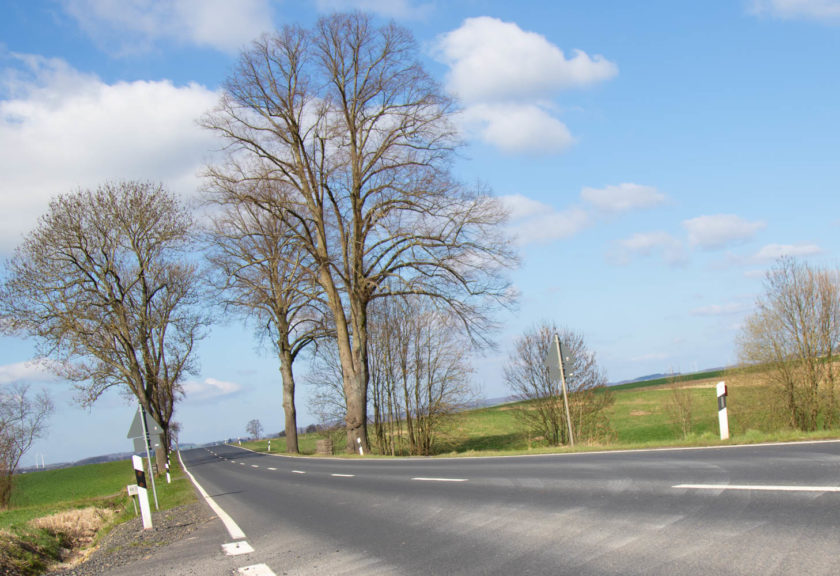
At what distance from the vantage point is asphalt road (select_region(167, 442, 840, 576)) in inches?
174

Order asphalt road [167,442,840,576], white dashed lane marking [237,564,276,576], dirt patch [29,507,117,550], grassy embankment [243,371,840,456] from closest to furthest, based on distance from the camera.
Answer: asphalt road [167,442,840,576] → white dashed lane marking [237,564,276,576] → grassy embankment [243,371,840,456] → dirt patch [29,507,117,550]

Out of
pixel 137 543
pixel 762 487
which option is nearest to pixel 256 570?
pixel 137 543

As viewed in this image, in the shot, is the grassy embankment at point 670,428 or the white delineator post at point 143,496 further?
the grassy embankment at point 670,428

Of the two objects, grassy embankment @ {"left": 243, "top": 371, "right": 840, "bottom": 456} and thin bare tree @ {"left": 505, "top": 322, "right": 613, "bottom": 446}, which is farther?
thin bare tree @ {"left": 505, "top": 322, "right": 613, "bottom": 446}

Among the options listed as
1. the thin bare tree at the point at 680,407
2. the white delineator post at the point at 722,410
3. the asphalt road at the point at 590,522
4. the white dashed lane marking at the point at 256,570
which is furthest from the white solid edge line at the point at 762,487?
the thin bare tree at the point at 680,407

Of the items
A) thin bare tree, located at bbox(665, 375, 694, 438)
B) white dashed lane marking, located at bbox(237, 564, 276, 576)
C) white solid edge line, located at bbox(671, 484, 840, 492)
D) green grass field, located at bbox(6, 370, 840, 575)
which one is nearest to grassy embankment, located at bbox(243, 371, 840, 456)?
green grass field, located at bbox(6, 370, 840, 575)

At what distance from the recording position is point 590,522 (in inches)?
235

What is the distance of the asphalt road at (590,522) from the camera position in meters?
4.42

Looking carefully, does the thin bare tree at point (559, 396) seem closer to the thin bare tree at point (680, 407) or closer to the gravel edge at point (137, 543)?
the thin bare tree at point (680, 407)

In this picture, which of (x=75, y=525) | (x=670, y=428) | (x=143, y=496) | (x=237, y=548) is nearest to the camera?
(x=237, y=548)

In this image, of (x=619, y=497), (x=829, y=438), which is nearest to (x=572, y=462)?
(x=829, y=438)

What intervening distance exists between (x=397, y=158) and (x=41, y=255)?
715 inches

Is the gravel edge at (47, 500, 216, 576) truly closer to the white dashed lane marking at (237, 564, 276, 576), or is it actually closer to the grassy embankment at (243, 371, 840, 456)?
the white dashed lane marking at (237, 564, 276, 576)

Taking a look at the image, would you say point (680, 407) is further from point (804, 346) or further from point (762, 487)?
point (762, 487)
